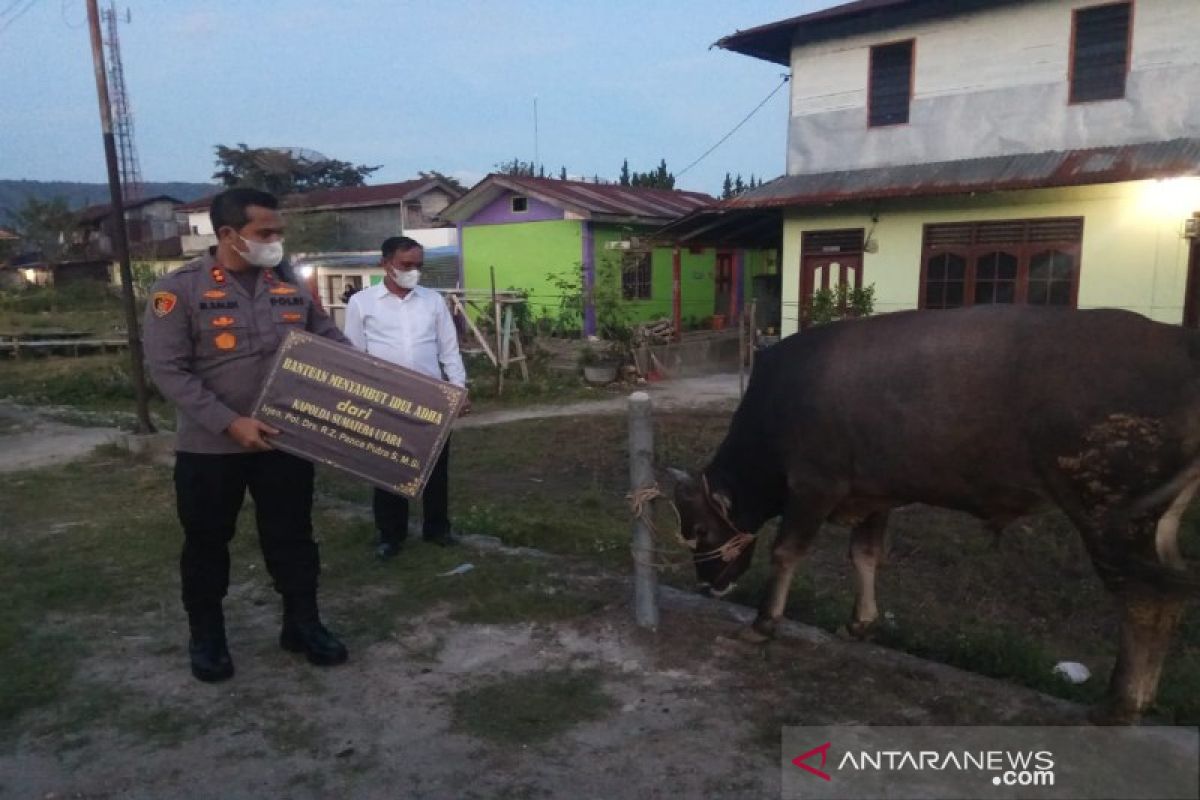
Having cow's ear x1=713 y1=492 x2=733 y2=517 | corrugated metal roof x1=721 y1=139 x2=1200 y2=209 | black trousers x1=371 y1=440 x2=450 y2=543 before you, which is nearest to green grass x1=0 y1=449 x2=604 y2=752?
black trousers x1=371 y1=440 x2=450 y2=543

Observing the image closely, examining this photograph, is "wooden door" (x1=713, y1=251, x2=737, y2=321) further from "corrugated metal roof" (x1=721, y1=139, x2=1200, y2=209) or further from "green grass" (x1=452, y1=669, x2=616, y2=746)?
"green grass" (x1=452, y1=669, x2=616, y2=746)

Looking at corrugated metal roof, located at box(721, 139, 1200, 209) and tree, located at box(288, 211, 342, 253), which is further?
tree, located at box(288, 211, 342, 253)

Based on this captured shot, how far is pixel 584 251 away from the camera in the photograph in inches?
766

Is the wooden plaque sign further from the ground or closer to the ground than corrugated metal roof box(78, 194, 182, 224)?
closer to the ground

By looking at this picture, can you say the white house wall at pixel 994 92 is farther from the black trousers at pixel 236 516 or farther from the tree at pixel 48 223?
the tree at pixel 48 223

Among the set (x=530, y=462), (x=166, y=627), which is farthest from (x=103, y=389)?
(x=166, y=627)

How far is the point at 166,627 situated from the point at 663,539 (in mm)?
2552

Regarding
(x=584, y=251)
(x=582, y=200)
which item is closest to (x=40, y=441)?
(x=584, y=251)

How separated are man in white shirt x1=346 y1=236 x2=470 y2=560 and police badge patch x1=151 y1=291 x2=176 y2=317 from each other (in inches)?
61.6

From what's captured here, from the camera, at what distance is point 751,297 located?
75.8 feet

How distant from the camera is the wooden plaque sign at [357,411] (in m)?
3.46

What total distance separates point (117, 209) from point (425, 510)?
594cm

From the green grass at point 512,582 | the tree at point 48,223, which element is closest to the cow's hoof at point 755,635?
the green grass at point 512,582

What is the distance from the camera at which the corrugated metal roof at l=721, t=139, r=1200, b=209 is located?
11062 millimetres
